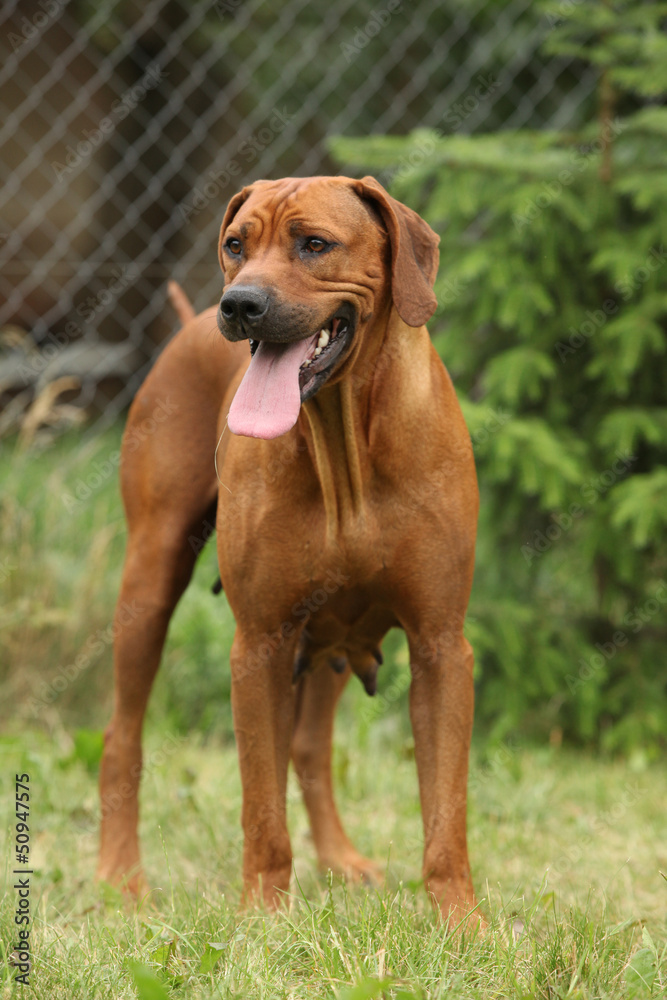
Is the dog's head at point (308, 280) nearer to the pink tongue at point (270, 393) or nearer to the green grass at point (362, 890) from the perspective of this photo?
the pink tongue at point (270, 393)

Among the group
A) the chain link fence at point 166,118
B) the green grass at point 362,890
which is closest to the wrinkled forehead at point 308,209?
the green grass at point 362,890

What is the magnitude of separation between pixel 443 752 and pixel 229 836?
1276 mm

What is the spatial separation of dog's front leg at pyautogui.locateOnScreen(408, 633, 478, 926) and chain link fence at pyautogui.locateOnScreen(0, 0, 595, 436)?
4.81 metres

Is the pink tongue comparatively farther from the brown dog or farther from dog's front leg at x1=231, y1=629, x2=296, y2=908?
dog's front leg at x1=231, y1=629, x2=296, y2=908

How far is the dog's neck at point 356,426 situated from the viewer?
2621 millimetres

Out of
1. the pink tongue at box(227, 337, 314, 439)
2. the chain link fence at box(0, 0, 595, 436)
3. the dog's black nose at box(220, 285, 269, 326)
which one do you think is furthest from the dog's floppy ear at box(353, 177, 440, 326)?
the chain link fence at box(0, 0, 595, 436)

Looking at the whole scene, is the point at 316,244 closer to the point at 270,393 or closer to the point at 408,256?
the point at 408,256

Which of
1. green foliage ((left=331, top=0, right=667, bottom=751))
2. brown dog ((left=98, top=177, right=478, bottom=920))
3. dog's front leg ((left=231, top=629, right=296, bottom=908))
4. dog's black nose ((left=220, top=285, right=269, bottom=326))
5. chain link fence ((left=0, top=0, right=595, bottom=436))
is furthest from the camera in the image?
chain link fence ((left=0, top=0, right=595, bottom=436))

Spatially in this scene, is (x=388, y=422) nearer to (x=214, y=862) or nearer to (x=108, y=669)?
(x=214, y=862)

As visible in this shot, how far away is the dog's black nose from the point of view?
229 cm

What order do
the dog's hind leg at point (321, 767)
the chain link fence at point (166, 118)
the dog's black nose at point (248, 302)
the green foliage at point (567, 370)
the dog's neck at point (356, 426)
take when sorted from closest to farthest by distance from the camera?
the dog's black nose at point (248, 302), the dog's neck at point (356, 426), the dog's hind leg at point (321, 767), the green foliage at point (567, 370), the chain link fence at point (166, 118)

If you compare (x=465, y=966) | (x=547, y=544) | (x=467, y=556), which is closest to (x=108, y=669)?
(x=547, y=544)

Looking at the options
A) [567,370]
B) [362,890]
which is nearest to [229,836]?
[362,890]

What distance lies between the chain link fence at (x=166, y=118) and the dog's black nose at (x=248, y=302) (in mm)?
4951
